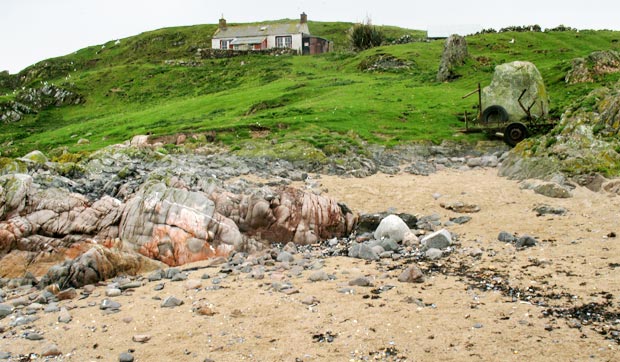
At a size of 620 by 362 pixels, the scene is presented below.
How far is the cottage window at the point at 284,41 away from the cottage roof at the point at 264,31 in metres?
0.92

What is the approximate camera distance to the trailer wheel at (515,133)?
2958 centimetres

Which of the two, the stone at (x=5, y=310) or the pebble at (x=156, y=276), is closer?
the stone at (x=5, y=310)

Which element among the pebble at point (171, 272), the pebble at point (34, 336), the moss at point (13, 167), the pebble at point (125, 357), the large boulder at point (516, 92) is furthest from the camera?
the large boulder at point (516, 92)

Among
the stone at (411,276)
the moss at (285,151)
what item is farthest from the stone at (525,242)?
the moss at (285,151)

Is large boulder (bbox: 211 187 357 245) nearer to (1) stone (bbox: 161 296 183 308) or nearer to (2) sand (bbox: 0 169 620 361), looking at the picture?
(2) sand (bbox: 0 169 620 361)

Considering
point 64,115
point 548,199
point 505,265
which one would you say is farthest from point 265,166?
point 64,115

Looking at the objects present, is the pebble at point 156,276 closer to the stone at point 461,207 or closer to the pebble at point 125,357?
the pebble at point 125,357

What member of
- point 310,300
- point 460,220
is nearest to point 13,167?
point 310,300

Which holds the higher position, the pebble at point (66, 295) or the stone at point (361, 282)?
the stone at point (361, 282)

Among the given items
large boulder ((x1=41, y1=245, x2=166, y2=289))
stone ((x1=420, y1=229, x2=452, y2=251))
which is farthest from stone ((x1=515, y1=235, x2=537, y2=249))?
large boulder ((x1=41, y1=245, x2=166, y2=289))

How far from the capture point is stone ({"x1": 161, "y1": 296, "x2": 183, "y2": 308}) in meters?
11.2

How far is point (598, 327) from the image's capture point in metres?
8.71

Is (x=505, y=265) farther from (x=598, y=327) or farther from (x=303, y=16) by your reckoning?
(x=303, y=16)

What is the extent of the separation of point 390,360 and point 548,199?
12530 millimetres
